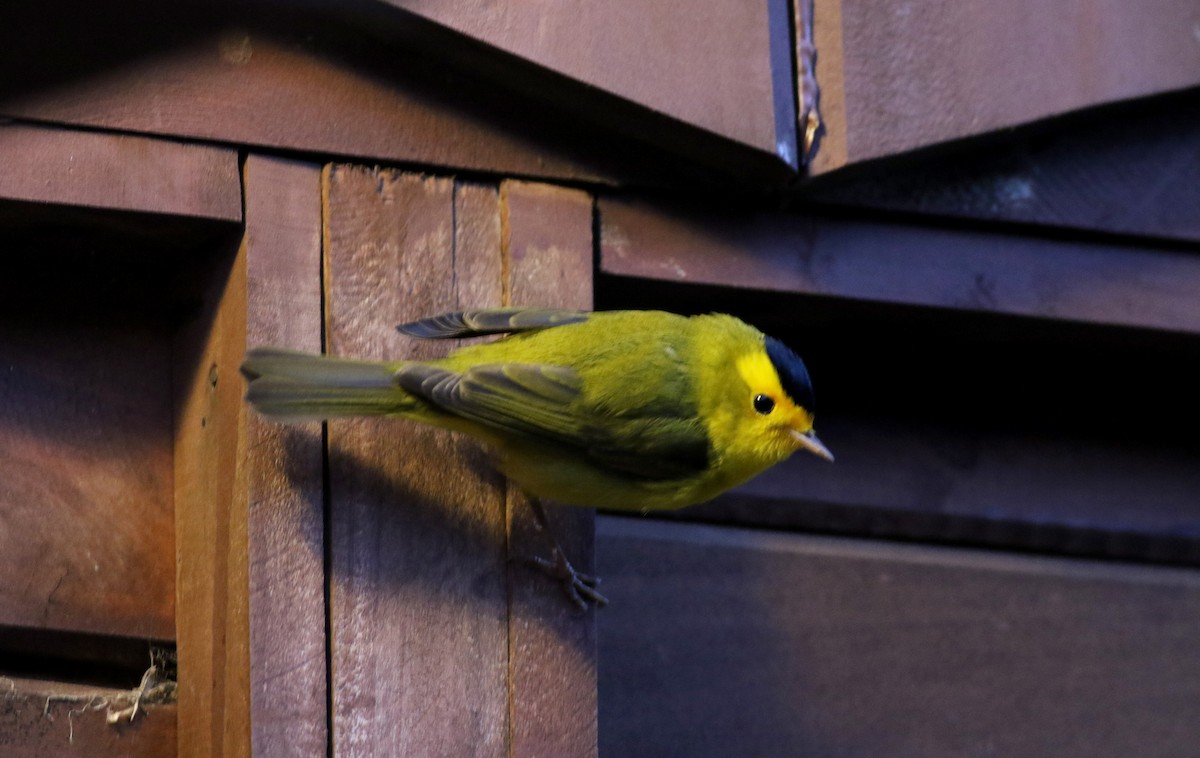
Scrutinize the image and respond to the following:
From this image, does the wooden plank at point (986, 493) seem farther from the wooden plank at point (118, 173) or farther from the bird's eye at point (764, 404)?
the wooden plank at point (118, 173)

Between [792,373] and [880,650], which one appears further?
[880,650]

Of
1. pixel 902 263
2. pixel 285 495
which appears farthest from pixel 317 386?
pixel 902 263

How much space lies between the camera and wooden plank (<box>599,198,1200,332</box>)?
2141mm

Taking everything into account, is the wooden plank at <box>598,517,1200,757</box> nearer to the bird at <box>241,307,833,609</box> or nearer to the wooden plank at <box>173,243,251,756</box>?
the bird at <box>241,307,833,609</box>

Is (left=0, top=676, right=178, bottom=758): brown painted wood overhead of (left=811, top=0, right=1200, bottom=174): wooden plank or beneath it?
beneath

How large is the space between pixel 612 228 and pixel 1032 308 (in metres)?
0.77

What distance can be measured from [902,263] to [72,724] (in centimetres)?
152

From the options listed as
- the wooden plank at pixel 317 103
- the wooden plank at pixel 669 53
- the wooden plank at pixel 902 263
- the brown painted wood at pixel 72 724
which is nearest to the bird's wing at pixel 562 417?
the wooden plank at pixel 902 263

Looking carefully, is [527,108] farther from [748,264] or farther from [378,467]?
[378,467]

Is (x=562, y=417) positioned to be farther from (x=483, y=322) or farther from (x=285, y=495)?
(x=285, y=495)

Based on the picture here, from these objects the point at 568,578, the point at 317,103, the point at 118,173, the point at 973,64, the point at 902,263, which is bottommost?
the point at 568,578

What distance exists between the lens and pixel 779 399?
7.50 ft

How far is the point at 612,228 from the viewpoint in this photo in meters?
2.12

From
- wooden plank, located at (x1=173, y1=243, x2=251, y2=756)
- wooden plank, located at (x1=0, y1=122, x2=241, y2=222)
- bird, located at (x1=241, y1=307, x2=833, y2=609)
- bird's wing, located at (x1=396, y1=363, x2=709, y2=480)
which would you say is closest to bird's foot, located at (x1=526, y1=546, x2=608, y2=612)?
bird, located at (x1=241, y1=307, x2=833, y2=609)
